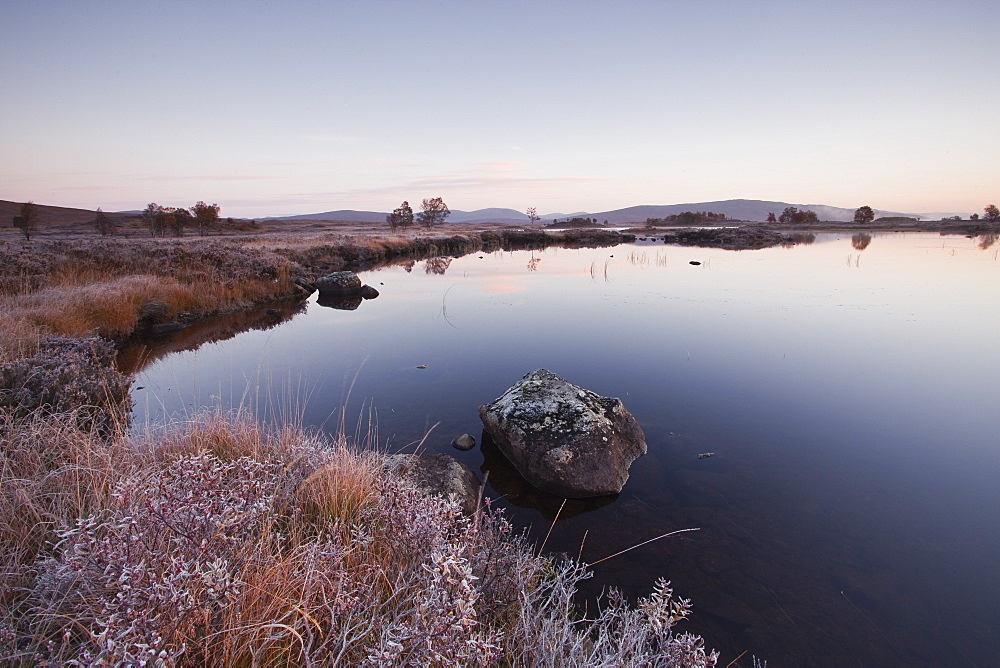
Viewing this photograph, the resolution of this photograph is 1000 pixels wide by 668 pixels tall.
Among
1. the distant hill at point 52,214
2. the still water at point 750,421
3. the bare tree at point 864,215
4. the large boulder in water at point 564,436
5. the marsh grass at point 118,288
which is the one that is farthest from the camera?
the distant hill at point 52,214

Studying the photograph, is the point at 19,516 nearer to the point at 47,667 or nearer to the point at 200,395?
the point at 47,667

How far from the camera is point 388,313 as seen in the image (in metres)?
16.4

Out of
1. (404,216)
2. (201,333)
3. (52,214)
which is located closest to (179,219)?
(404,216)

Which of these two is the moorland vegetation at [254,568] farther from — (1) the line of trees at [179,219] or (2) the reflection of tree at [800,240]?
(1) the line of trees at [179,219]

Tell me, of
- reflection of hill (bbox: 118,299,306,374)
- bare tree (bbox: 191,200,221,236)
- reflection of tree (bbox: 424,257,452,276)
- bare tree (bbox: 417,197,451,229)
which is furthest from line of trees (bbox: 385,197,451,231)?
reflection of hill (bbox: 118,299,306,374)

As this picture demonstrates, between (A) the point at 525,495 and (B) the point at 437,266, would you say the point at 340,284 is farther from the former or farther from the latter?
(A) the point at 525,495

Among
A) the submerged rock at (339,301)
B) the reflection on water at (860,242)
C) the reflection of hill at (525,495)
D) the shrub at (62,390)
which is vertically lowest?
the reflection of hill at (525,495)

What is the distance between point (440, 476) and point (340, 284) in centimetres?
1688

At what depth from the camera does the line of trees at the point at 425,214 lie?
104 meters

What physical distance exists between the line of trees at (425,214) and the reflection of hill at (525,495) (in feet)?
314

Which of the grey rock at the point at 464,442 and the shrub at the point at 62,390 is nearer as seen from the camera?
the shrub at the point at 62,390

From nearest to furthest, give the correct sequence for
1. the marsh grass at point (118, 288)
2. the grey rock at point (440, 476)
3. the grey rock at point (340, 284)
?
the grey rock at point (440, 476) → the marsh grass at point (118, 288) → the grey rock at point (340, 284)

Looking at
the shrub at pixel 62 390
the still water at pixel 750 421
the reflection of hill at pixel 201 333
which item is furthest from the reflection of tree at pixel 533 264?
the shrub at pixel 62 390

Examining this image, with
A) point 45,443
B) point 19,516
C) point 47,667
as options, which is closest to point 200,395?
point 45,443
